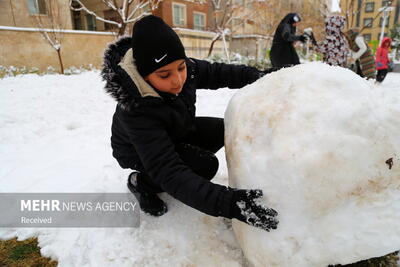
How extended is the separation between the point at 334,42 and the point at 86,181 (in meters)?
5.16

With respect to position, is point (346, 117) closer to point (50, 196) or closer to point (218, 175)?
point (218, 175)

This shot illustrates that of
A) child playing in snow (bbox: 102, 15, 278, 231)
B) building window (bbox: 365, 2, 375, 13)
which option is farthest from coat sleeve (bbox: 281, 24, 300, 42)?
building window (bbox: 365, 2, 375, 13)

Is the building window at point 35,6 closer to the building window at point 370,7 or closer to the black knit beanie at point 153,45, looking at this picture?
the black knit beanie at point 153,45

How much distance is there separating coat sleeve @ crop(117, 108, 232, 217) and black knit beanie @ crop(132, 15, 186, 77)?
28 cm

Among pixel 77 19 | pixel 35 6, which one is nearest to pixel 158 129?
pixel 35 6

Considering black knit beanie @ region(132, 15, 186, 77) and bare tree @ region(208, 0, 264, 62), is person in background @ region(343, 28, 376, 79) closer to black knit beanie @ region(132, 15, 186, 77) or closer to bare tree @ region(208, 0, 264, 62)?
black knit beanie @ region(132, 15, 186, 77)

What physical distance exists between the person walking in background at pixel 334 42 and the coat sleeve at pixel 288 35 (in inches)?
20.0

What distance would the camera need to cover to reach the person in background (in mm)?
5422

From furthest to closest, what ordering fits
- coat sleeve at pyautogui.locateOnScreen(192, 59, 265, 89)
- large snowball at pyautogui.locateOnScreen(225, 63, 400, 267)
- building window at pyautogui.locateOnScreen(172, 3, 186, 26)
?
building window at pyautogui.locateOnScreen(172, 3, 186, 26), coat sleeve at pyautogui.locateOnScreen(192, 59, 265, 89), large snowball at pyautogui.locateOnScreen(225, 63, 400, 267)

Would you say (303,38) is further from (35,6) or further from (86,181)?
(35,6)

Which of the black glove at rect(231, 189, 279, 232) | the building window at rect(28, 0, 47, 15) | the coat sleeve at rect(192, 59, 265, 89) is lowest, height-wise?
the black glove at rect(231, 189, 279, 232)

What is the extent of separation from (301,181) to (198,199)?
46 cm

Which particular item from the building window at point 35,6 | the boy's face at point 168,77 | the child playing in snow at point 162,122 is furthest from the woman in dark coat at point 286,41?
the building window at point 35,6

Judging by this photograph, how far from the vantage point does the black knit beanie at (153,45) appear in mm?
1357
